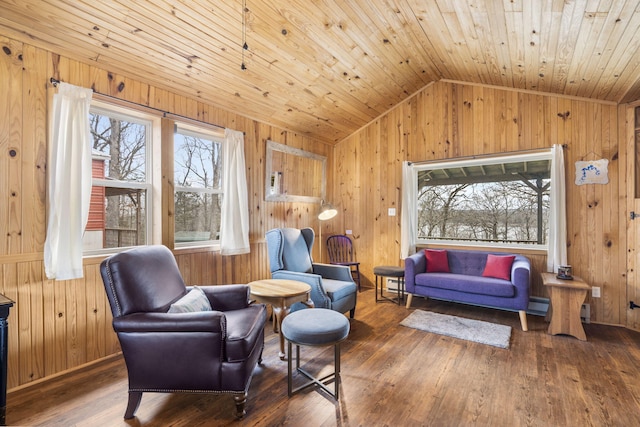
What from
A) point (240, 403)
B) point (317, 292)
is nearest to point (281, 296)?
point (317, 292)

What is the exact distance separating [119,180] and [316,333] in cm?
223

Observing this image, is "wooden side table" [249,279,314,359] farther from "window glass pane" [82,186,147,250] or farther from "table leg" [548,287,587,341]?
"table leg" [548,287,587,341]

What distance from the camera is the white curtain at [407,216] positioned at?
448 centimetres

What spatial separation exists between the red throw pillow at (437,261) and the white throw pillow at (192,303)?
9.68 feet

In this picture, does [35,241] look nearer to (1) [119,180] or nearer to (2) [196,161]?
(1) [119,180]

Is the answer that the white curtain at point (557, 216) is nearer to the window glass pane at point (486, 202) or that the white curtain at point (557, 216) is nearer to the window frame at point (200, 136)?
the window glass pane at point (486, 202)

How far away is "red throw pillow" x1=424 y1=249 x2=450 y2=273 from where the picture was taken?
402cm

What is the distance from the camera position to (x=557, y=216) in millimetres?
3488

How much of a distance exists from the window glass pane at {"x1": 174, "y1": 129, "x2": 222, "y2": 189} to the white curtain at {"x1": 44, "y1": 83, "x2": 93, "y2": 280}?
0.88m

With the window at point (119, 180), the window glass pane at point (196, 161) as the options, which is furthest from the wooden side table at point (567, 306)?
the window at point (119, 180)

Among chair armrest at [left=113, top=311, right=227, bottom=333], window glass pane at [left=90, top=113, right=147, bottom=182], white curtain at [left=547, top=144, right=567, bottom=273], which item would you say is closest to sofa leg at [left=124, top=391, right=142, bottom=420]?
chair armrest at [left=113, top=311, right=227, bottom=333]

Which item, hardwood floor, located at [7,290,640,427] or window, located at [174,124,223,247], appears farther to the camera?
window, located at [174,124,223,247]

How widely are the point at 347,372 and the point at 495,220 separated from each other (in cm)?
314

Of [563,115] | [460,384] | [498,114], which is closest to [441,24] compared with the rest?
[498,114]
